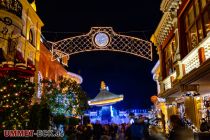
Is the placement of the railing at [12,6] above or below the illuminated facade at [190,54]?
above

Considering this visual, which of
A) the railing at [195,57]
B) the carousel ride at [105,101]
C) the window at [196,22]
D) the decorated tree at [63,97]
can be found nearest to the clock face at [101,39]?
the window at [196,22]

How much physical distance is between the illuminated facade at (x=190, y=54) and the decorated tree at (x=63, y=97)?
436 inches

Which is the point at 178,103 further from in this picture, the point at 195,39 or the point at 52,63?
the point at 52,63

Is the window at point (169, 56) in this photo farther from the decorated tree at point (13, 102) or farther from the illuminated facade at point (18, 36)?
the decorated tree at point (13, 102)

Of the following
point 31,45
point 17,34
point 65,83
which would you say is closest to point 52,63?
point 65,83

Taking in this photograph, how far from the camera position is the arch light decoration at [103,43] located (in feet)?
75.8

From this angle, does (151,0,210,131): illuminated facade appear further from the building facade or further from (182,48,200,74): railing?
the building facade

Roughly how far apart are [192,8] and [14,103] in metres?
10.4

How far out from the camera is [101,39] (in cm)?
2312

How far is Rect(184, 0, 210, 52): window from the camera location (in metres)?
15.0

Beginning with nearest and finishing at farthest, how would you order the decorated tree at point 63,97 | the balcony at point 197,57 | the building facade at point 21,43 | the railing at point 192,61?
1. the balcony at point 197,57
2. the building facade at point 21,43
3. the railing at point 192,61
4. the decorated tree at point 63,97

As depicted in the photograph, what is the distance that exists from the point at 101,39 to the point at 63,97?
414 inches

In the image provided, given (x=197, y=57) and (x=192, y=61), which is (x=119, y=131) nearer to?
(x=192, y=61)

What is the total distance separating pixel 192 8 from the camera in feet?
56.9
